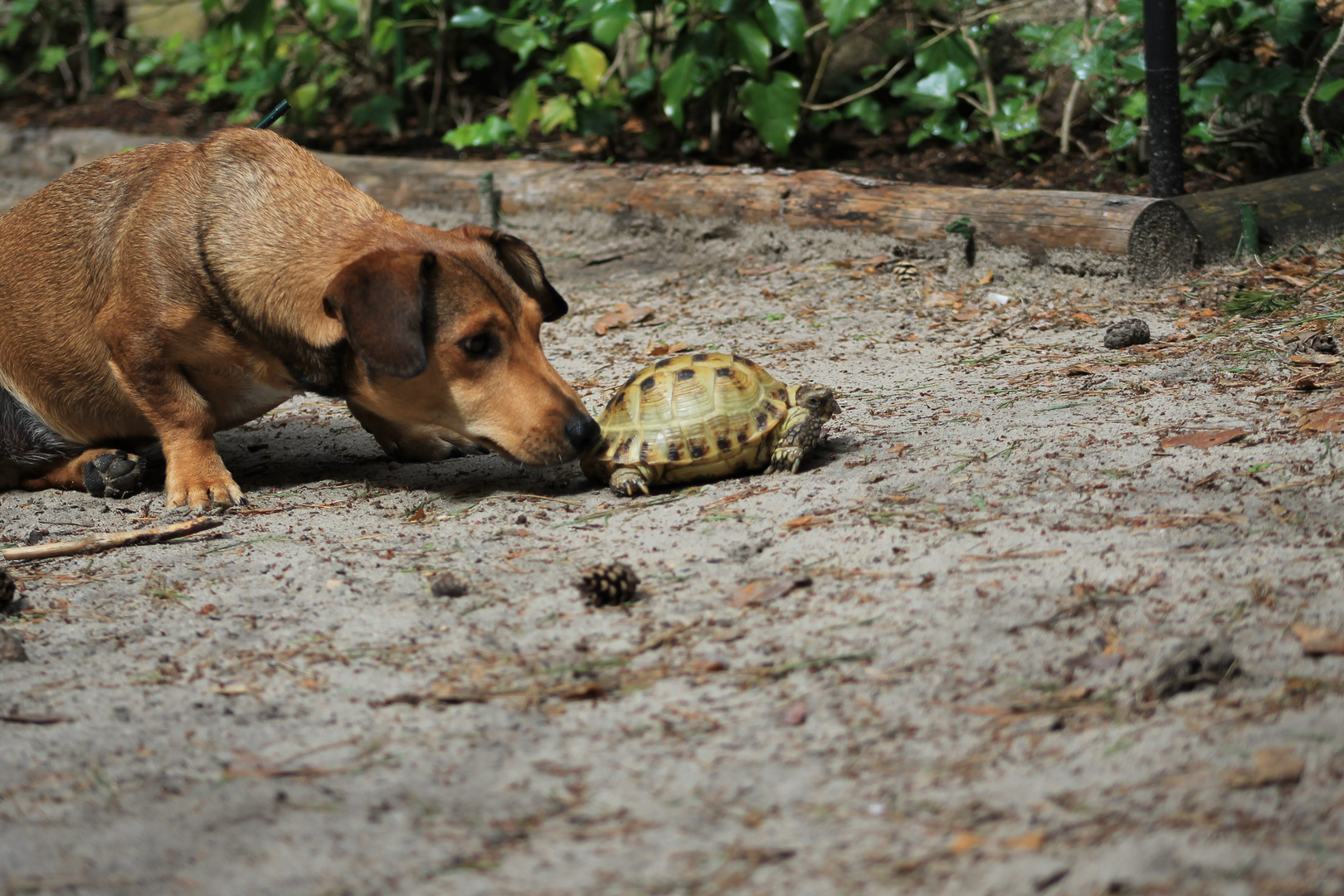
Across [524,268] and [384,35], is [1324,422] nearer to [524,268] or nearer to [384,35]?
[524,268]

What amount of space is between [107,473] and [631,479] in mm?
2255

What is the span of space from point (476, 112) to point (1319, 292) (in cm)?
732

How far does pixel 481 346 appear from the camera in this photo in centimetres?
358

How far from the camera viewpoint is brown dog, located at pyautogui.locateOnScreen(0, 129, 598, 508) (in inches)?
140

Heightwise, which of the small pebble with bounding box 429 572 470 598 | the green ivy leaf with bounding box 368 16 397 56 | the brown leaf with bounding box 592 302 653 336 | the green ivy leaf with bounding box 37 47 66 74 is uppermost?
the green ivy leaf with bounding box 37 47 66 74

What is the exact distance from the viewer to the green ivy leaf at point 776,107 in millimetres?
7387

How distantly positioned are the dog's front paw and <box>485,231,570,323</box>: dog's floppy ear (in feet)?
4.38

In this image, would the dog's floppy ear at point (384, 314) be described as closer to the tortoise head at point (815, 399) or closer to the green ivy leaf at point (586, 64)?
the tortoise head at point (815, 399)

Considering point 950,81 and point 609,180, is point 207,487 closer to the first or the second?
point 609,180

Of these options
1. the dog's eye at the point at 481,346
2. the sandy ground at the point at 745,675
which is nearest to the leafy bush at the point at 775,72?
the sandy ground at the point at 745,675

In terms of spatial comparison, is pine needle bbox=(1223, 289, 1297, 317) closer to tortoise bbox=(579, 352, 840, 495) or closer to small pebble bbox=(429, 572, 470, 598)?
tortoise bbox=(579, 352, 840, 495)

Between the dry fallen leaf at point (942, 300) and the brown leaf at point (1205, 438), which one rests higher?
the dry fallen leaf at point (942, 300)

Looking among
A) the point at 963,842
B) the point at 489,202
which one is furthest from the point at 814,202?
the point at 963,842

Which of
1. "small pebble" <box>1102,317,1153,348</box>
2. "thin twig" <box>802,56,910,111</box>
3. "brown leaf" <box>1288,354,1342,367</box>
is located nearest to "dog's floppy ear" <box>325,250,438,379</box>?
"small pebble" <box>1102,317,1153,348</box>
